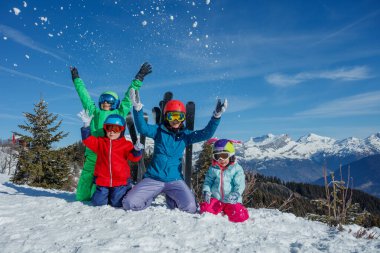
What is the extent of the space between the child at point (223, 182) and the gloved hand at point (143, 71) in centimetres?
219

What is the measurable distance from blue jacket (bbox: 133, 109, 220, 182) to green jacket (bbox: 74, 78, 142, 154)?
87cm

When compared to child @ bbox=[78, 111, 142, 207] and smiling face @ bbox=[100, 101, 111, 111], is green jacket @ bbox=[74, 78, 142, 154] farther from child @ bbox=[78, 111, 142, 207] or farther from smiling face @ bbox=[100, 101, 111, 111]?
child @ bbox=[78, 111, 142, 207]

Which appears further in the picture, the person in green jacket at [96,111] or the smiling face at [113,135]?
the person in green jacket at [96,111]

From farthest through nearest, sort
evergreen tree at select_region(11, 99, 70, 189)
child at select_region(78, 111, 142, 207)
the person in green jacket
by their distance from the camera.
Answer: evergreen tree at select_region(11, 99, 70, 189), the person in green jacket, child at select_region(78, 111, 142, 207)

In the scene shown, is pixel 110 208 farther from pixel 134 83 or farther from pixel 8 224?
pixel 134 83

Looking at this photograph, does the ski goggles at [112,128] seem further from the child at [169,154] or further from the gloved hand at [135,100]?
the gloved hand at [135,100]

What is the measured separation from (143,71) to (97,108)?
49.7 inches

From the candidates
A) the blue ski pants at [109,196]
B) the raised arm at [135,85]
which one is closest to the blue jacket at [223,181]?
the blue ski pants at [109,196]

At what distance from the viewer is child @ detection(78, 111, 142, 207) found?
6.19m

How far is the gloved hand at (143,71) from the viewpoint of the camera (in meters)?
7.02

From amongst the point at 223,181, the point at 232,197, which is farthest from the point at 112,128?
the point at 232,197

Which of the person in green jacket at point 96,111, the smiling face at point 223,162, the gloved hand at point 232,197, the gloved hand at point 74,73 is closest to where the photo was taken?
the gloved hand at point 232,197

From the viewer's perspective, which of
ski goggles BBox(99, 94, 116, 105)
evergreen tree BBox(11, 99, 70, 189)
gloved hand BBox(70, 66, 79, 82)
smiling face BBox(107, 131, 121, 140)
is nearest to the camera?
smiling face BBox(107, 131, 121, 140)

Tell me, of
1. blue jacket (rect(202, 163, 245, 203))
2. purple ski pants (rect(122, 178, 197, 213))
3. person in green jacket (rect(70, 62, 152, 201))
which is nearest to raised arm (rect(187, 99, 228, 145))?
blue jacket (rect(202, 163, 245, 203))
